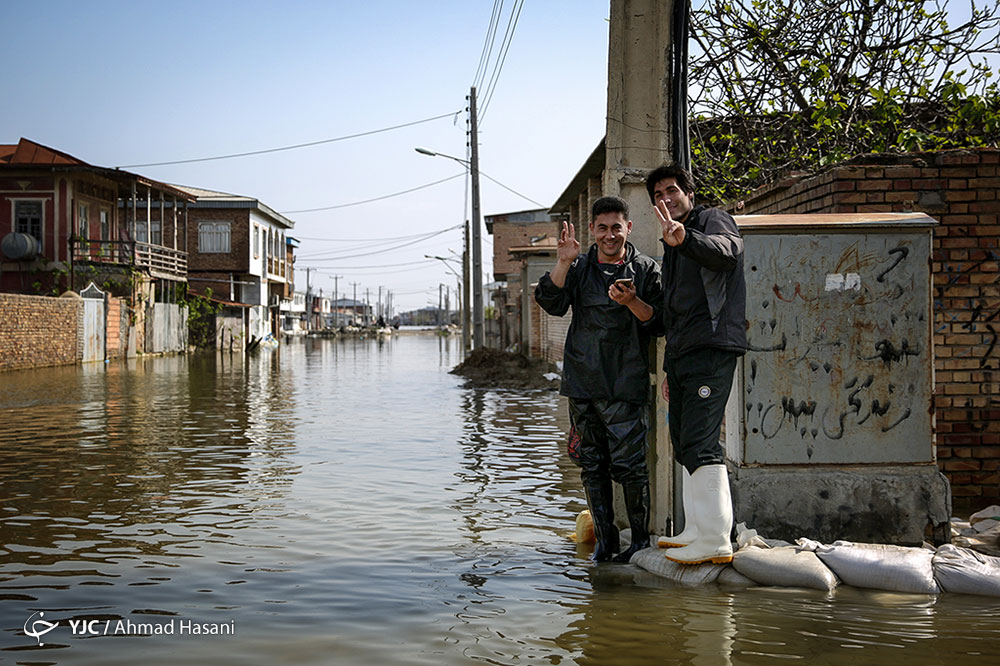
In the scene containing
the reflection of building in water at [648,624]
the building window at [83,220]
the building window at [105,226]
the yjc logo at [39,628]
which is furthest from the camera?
the building window at [105,226]

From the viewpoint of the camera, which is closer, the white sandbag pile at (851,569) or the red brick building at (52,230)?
the white sandbag pile at (851,569)

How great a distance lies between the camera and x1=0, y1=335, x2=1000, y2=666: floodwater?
12.1 feet

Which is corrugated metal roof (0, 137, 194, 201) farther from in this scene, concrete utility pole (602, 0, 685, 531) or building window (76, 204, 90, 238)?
concrete utility pole (602, 0, 685, 531)

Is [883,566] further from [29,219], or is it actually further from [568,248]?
[29,219]

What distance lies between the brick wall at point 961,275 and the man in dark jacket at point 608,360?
1.98 m

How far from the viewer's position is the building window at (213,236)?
1922 inches

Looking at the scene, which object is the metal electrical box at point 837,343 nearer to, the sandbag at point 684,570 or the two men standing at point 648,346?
the two men standing at point 648,346

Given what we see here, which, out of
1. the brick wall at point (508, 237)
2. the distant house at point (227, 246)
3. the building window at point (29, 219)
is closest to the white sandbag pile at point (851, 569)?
the building window at point (29, 219)

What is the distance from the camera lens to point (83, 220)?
33.6 m

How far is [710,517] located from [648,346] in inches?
42.6

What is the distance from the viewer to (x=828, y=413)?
5309 mm

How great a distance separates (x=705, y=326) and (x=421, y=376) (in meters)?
20.0

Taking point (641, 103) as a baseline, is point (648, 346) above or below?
below

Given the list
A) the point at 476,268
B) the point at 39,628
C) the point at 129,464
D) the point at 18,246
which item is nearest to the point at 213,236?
the point at 18,246
